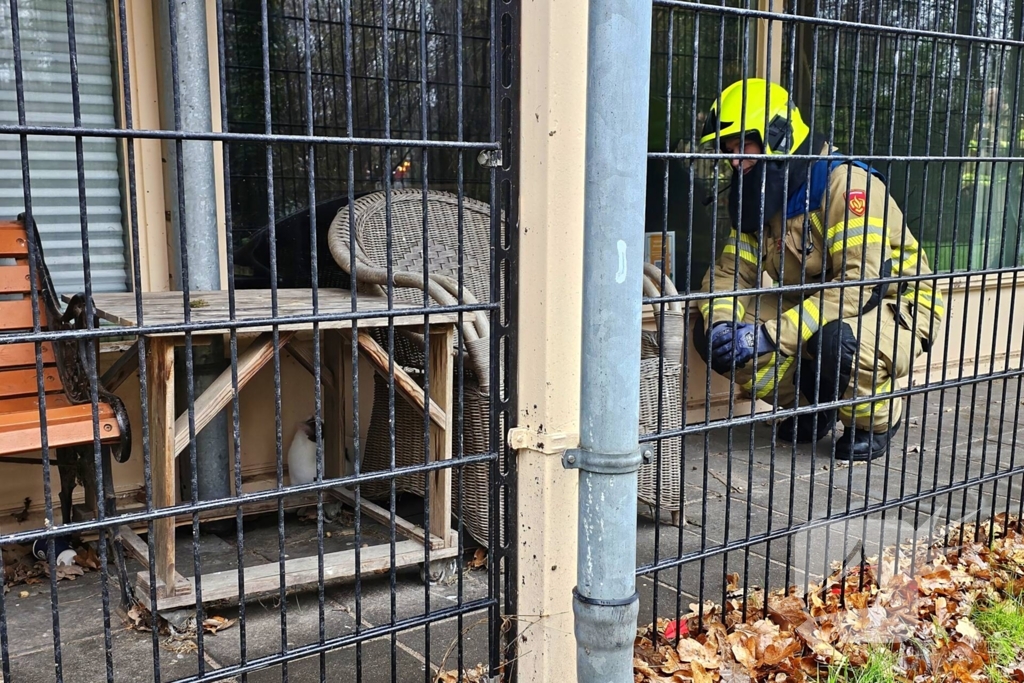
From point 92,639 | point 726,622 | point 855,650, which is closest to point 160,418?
point 92,639

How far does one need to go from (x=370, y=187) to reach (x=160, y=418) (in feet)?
5.69

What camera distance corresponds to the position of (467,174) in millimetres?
4375

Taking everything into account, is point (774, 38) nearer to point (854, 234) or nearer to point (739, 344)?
point (854, 234)

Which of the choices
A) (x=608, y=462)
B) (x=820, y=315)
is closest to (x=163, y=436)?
(x=608, y=462)

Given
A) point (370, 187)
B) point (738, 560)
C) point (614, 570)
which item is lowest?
point (738, 560)

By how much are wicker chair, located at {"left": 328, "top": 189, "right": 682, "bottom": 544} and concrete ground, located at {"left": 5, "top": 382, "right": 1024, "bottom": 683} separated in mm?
271

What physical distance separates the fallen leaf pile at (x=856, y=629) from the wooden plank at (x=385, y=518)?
0.85 m

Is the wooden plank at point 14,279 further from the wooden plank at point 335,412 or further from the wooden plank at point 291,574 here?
the wooden plank at point 335,412

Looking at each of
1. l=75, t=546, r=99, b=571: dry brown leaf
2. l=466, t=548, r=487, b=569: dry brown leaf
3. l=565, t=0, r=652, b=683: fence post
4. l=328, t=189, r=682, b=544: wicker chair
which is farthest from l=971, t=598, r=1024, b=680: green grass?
l=75, t=546, r=99, b=571: dry brown leaf

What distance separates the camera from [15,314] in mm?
3023

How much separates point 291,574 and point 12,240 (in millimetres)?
1458

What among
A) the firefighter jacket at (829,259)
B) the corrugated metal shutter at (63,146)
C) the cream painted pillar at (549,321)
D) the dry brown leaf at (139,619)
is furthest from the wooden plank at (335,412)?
the cream painted pillar at (549,321)

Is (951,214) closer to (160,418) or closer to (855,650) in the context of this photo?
(855,650)

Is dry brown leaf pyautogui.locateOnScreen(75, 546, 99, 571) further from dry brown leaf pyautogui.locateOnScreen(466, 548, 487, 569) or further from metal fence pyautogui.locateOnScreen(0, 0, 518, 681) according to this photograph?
dry brown leaf pyautogui.locateOnScreen(466, 548, 487, 569)
